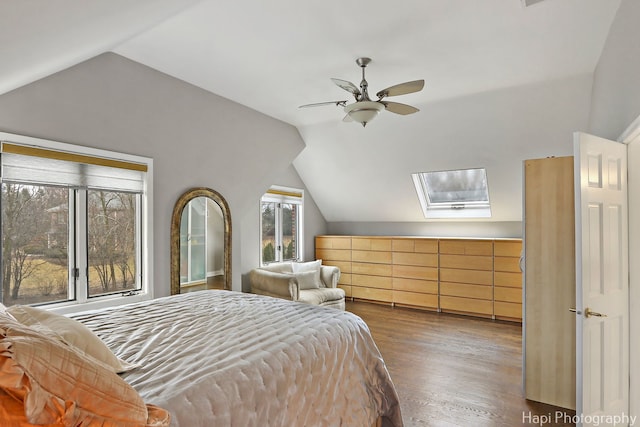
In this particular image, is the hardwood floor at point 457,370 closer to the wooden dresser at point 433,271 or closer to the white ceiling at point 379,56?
the wooden dresser at point 433,271

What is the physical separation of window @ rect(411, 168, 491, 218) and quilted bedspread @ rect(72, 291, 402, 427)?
3695 mm

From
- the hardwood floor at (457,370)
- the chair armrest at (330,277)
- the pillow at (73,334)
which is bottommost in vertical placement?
the hardwood floor at (457,370)

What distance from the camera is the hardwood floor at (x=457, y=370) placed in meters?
2.52

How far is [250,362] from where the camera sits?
152 centimetres

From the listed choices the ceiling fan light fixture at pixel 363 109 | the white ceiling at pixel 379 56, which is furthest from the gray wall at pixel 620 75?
the ceiling fan light fixture at pixel 363 109

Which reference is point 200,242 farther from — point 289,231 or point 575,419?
point 575,419

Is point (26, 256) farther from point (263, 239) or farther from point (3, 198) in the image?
point (263, 239)

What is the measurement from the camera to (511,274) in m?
4.90

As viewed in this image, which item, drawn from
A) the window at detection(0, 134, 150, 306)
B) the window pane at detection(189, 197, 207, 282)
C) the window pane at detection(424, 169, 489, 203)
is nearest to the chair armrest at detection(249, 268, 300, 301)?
the window pane at detection(189, 197, 207, 282)

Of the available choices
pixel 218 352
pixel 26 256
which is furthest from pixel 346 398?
pixel 26 256

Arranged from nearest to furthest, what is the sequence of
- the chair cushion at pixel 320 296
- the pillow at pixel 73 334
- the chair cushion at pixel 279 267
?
the pillow at pixel 73 334, the chair cushion at pixel 320 296, the chair cushion at pixel 279 267

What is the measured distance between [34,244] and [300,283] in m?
3.09

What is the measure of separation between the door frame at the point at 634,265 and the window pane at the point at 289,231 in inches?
173

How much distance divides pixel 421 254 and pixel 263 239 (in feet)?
7.88
